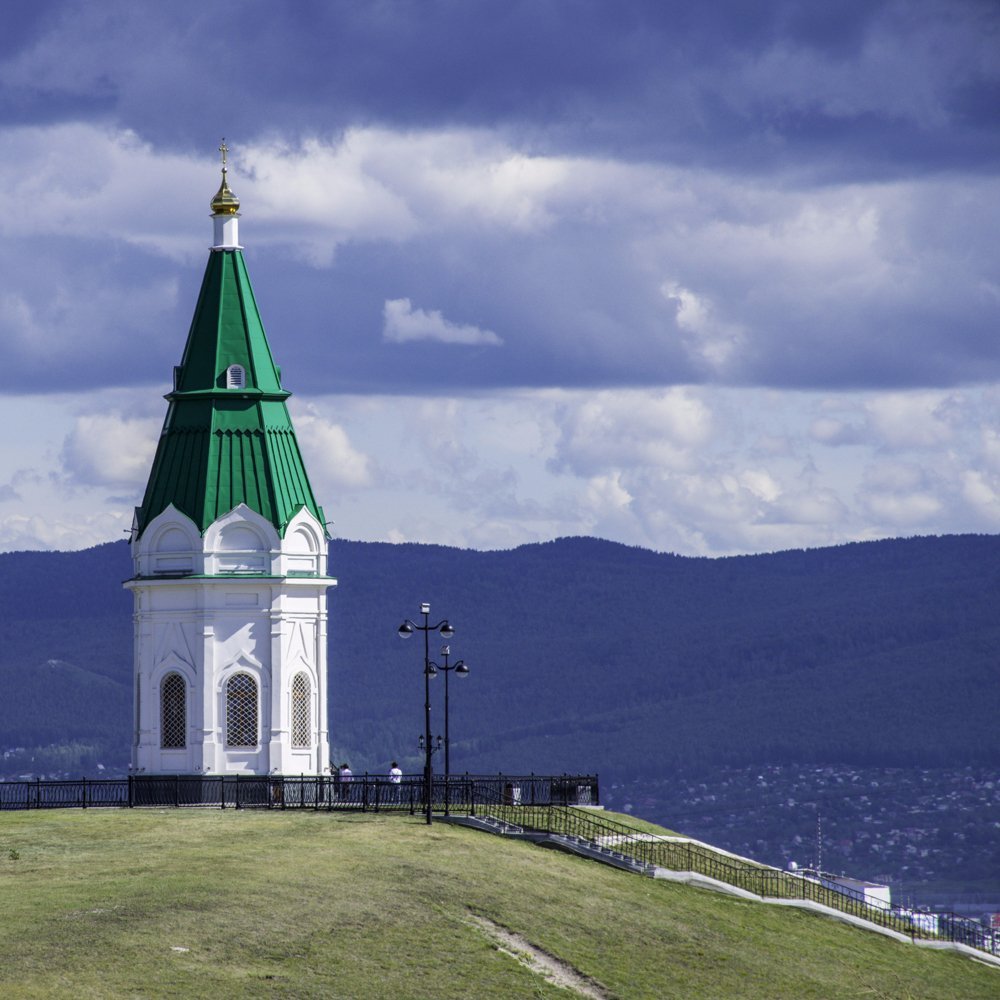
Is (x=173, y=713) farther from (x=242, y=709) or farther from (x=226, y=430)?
(x=226, y=430)

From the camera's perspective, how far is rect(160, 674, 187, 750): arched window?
6391 centimetres

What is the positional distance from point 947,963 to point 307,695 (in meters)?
19.2

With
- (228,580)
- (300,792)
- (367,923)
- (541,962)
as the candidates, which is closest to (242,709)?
(228,580)

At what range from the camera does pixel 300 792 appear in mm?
59812

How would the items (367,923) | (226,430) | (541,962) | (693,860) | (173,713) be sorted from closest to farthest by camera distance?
(367,923) → (541,962) → (693,860) → (173,713) → (226,430)

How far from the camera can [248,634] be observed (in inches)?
2525

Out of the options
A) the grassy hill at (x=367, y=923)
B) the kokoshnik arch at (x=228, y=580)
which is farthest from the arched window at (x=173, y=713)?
the grassy hill at (x=367, y=923)

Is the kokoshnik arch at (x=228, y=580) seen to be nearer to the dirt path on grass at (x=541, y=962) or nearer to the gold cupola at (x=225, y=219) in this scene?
the gold cupola at (x=225, y=219)

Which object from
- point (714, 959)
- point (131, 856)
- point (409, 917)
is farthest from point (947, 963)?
point (131, 856)

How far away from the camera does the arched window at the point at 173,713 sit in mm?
63906

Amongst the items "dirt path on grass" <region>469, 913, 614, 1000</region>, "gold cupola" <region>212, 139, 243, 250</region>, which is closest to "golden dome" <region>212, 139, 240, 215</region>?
"gold cupola" <region>212, 139, 243, 250</region>

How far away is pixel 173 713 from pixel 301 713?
140 inches

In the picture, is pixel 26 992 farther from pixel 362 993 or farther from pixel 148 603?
pixel 148 603

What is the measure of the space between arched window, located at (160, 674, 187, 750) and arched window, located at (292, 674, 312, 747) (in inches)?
120
